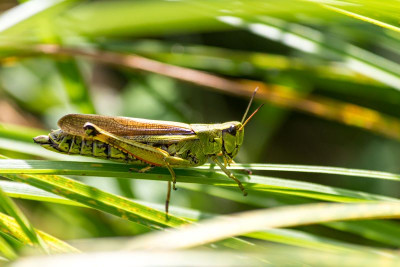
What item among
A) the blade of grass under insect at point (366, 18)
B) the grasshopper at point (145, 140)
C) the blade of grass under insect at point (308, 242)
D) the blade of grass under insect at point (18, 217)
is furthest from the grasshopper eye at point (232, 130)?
the blade of grass under insect at point (18, 217)

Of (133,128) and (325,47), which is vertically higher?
(325,47)

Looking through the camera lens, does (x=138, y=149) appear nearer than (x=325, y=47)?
Yes

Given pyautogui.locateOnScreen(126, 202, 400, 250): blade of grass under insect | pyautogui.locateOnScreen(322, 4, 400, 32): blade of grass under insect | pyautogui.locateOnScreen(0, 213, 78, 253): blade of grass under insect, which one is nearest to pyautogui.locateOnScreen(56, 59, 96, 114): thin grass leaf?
pyautogui.locateOnScreen(0, 213, 78, 253): blade of grass under insect

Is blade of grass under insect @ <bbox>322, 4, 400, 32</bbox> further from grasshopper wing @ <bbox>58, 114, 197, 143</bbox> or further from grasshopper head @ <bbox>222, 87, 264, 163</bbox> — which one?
grasshopper wing @ <bbox>58, 114, 197, 143</bbox>

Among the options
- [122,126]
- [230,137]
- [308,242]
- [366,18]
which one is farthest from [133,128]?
[366,18]

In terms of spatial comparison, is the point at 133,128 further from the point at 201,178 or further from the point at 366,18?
the point at 366,18

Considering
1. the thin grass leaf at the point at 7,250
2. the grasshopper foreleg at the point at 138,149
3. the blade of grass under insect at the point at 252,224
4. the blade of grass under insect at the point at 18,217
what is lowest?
the thin grass leaf at the point at 7,250

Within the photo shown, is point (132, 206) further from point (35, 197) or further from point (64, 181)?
point (35, 197)

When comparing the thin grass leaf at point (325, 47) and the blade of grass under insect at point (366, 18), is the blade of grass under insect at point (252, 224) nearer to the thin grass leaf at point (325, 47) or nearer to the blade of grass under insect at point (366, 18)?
the blade of grass under insect at point (366, 18)
